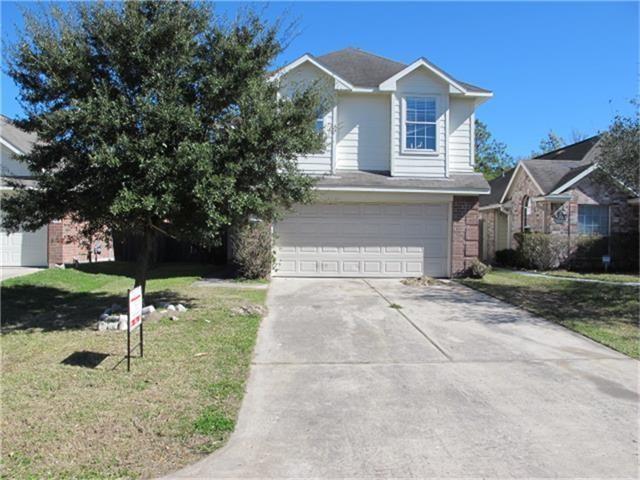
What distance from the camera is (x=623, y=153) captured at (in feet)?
35.8

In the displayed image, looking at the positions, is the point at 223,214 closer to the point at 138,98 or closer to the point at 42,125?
the point at 138,98

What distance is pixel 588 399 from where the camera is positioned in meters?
4.99

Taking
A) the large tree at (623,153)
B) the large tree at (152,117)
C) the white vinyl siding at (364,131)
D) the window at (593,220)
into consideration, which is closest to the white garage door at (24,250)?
the large tree at (152,117)

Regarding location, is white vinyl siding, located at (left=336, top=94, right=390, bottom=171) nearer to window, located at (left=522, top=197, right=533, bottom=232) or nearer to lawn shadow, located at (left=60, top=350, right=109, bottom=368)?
window, located at (left=522, top=197, right=533, bottom=232)

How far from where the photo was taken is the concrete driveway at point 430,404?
3613 mm

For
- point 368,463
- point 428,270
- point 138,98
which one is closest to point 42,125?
point 138,98

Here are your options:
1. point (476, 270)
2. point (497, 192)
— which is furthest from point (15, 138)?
point (497, 192)

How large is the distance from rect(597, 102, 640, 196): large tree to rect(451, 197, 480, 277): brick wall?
3876 mm

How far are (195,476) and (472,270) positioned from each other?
12548mm

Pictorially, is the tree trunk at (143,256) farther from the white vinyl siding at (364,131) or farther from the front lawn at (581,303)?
the front lawn at (581,303)

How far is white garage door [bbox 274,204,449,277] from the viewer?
14688mm

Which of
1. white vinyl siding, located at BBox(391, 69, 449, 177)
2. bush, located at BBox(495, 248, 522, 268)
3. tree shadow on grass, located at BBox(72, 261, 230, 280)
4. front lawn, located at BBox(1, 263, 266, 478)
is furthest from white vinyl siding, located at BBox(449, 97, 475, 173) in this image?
front lawn, located at BBox(1, 263, 266, 478)

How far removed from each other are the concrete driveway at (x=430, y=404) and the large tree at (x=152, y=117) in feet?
8.90

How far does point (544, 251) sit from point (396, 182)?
7.98 meters
